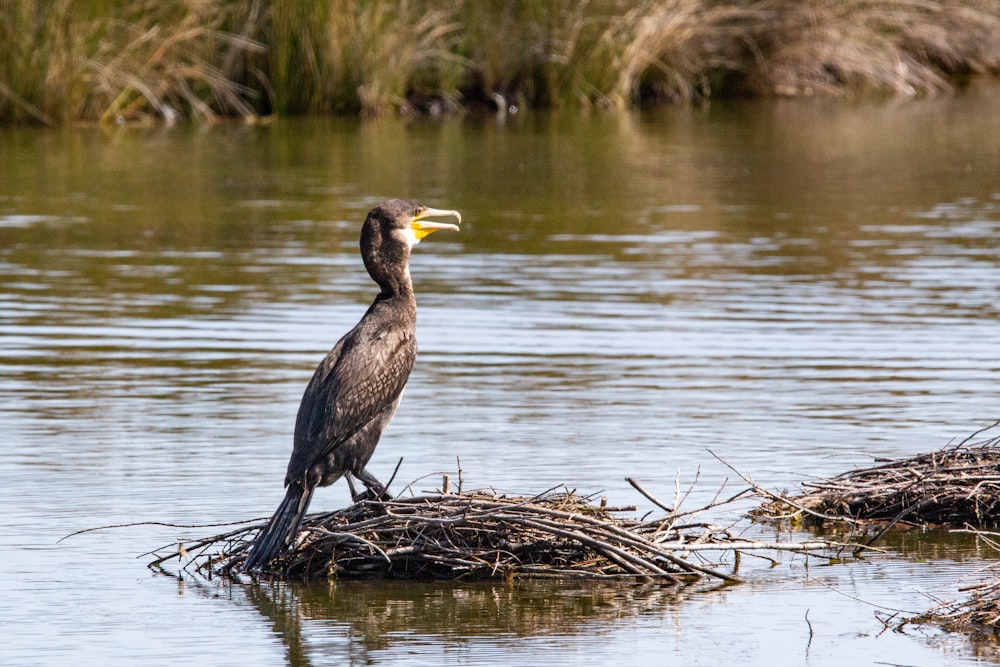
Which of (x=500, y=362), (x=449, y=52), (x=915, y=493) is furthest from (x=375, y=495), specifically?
(x=449, y=52)

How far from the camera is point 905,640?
18.6 feet

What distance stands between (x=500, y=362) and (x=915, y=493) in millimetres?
3791

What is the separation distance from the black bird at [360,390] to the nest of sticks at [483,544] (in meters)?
0.13

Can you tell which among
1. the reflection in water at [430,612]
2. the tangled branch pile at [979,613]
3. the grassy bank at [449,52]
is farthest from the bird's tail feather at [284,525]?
the grassy bank at [449,52]

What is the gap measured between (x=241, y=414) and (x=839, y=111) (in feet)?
66.5

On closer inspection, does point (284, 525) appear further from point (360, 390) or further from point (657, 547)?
point (657, 547)

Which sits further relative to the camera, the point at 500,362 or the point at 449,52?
the point at 449,52

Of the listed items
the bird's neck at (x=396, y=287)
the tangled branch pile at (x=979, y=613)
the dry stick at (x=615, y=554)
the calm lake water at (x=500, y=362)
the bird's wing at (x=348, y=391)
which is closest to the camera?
the tangled branch pile at (x=979, y=613)

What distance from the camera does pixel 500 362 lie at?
10484 mm

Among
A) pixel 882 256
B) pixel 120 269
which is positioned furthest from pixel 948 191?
pixel 120 269

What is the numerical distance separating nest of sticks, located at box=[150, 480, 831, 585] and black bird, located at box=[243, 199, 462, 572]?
126mm

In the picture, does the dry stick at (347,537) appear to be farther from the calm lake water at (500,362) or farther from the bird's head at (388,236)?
the bird's head at (388,236)

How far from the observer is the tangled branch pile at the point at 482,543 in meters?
6.24

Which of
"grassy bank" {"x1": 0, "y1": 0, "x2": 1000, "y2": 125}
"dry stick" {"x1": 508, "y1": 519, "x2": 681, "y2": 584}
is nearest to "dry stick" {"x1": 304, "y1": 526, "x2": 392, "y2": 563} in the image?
"dry stick" {"x1": 508, "y1": 519, "x2": 681, "y2": 584}
